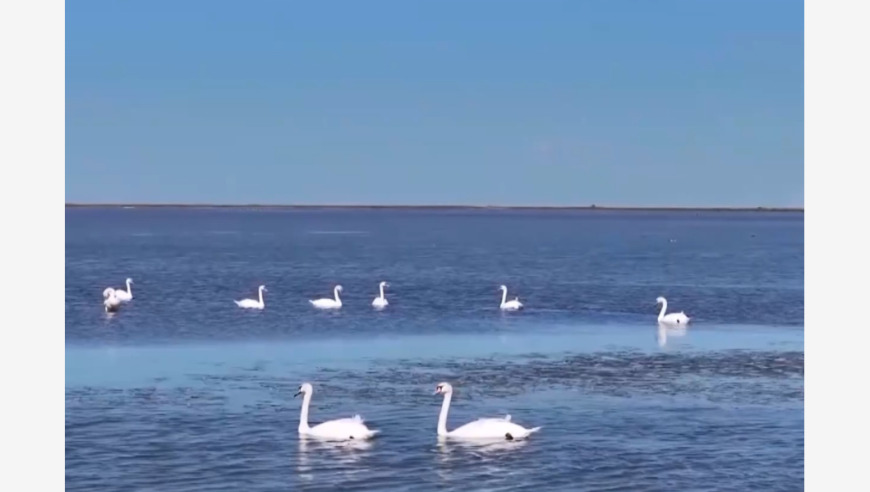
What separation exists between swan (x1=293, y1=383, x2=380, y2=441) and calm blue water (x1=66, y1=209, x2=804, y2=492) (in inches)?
A: 7.3

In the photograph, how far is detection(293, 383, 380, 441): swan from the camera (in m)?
18.9

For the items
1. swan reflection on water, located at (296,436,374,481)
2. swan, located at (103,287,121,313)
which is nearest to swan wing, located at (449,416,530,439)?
swan reflection on water, located at (296,436,374,481)

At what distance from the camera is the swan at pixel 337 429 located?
18.9 m

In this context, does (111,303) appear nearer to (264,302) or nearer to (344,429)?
(264,302)

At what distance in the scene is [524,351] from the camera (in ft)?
93.2

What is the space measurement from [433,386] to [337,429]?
429cm

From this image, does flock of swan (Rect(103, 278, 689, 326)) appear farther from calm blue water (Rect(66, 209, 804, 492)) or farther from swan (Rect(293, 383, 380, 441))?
swan (Rect(293, 383, 380, 441))

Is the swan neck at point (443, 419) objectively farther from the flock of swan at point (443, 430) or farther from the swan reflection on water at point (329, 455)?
the swan reflection on water at point (329, 455)

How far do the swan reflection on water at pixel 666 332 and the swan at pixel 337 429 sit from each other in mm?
11920

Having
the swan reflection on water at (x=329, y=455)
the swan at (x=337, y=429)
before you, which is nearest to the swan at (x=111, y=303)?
the swan at (x=337, y=429)

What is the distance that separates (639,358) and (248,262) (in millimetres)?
39351
